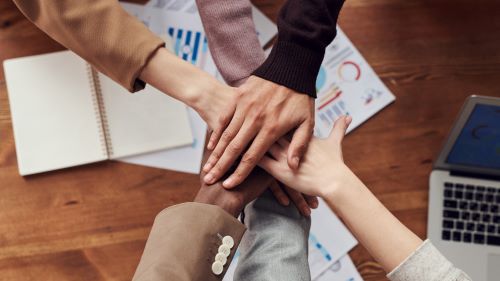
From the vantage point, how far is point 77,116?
105cm

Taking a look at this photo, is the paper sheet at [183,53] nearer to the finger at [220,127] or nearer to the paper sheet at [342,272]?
the finger at [220,127]

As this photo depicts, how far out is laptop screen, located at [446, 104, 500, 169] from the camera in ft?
2.62

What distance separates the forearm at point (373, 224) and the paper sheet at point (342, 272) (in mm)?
189

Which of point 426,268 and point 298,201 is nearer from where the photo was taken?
point 426,268

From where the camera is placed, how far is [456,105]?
3.56 ft

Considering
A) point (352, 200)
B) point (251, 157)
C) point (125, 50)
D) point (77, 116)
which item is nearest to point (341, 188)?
point (352, 200)

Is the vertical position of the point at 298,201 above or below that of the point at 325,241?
above

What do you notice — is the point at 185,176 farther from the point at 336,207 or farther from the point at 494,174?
the point at 494,174

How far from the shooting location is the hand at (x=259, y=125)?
88 cm

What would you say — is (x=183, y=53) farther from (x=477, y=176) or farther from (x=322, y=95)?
(x=477, y=176)

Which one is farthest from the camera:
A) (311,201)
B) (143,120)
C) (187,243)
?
(143,120)

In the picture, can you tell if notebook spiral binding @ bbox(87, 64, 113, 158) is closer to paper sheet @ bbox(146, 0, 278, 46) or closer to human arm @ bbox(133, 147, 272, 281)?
paper sheet @ bbox(146, 0, 278, 46)

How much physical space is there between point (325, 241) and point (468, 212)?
0.26 meters

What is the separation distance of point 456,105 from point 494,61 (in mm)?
120
